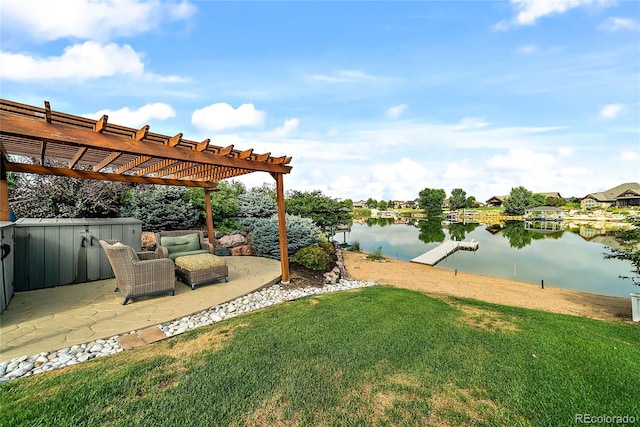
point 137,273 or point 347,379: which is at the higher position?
point 137,273

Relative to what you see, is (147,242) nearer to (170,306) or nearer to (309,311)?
(170,306)

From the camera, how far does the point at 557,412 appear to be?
193 centimetres

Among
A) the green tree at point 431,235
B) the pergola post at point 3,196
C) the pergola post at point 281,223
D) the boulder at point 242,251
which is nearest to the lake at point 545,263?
the green tree at point 431,235

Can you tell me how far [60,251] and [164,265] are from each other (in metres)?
2.20

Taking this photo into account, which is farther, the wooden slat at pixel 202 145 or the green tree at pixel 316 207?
the green tree at pixel 316 207

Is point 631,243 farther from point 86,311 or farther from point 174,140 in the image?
point 86,311

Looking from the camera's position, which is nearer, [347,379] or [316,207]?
[347,379]

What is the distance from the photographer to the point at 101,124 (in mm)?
3225

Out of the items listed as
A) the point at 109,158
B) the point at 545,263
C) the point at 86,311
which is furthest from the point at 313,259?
the point at 545,263

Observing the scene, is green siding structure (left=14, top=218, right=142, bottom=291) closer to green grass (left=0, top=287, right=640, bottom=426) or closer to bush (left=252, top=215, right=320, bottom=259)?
green grass (left=0, top=287, right=640, bottom=426)

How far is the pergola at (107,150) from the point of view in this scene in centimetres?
287

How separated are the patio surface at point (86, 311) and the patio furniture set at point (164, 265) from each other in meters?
0.18

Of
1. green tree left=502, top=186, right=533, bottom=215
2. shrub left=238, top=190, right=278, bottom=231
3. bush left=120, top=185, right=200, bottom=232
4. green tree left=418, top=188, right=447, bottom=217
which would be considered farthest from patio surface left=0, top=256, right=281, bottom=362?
green tree left=502, top=186, right=533, bottom=215

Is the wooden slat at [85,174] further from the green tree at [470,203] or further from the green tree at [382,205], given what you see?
the green tree at [470,203]
